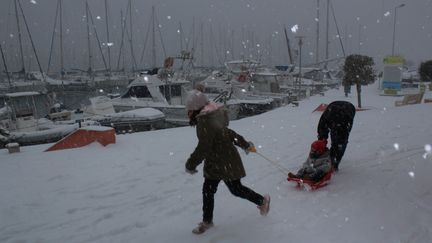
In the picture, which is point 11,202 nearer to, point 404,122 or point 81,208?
point 81,208

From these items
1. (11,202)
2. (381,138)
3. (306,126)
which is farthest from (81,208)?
(306,126)

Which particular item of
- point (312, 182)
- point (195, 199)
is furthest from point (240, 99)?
point (195, 199)

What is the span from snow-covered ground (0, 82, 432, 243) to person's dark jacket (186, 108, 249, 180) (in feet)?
2.43

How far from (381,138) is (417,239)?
5784mm

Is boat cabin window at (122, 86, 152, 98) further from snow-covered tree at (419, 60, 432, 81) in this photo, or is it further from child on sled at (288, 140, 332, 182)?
snow-covered tree at (419, 60, 432, 81)

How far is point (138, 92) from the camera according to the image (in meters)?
21.7

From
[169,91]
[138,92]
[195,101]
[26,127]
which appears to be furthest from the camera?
[169,91]

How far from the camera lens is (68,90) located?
171 feet

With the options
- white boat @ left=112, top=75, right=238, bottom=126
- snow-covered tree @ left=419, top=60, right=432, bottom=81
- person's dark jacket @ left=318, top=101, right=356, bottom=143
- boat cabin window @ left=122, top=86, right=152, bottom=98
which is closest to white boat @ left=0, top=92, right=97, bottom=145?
white boat @ left=112, top=75, right=238, bottom=126

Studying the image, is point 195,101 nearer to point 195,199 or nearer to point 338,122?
point 195,199

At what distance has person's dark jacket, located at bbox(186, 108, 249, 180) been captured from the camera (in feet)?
12.7

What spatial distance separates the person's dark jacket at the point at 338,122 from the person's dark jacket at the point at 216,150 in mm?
2496

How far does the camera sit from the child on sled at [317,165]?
5.43 metres

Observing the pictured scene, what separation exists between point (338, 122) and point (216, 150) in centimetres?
288
